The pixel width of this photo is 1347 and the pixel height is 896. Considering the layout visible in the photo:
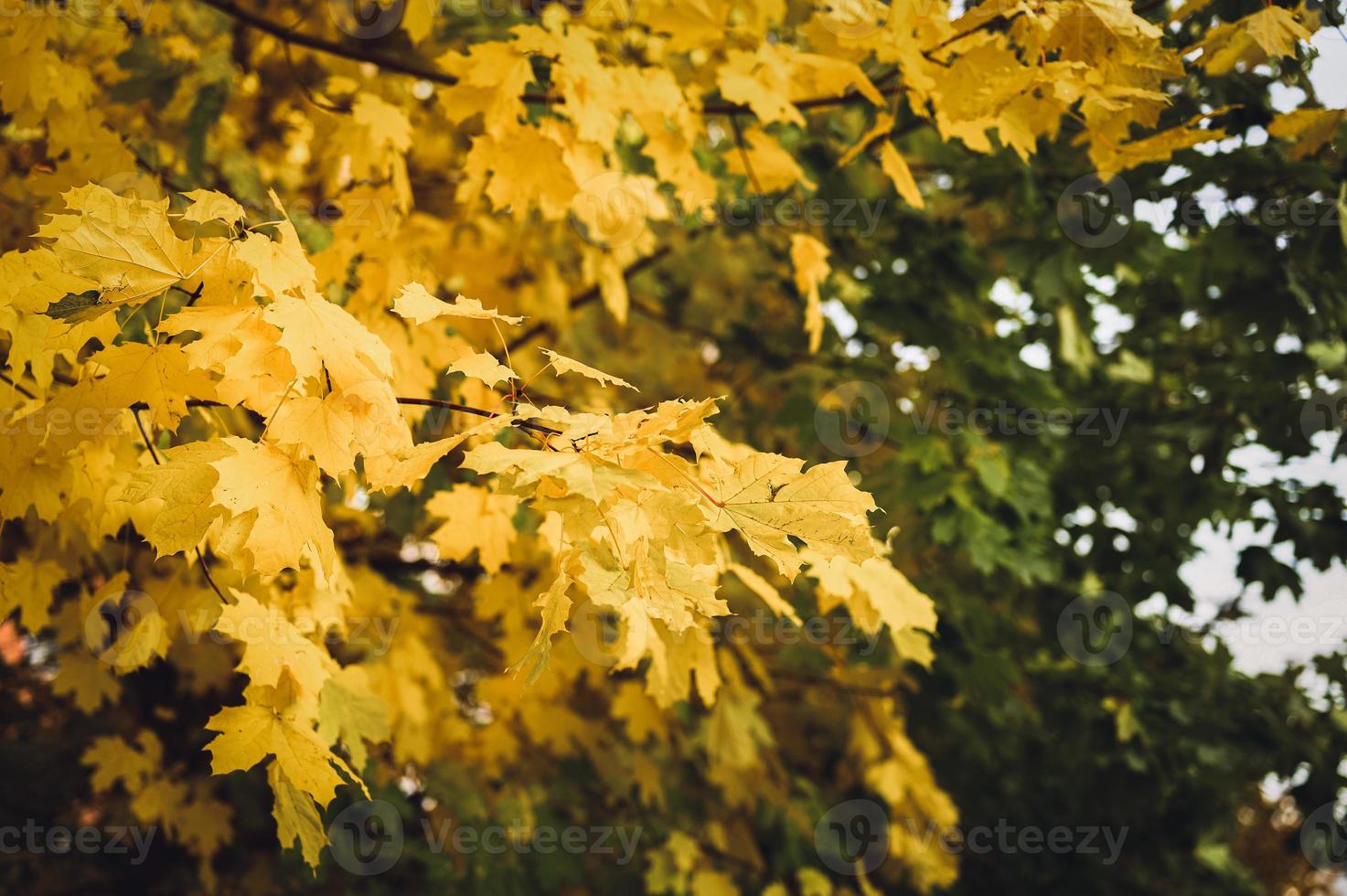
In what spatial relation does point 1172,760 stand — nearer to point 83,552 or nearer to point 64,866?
point 83,552

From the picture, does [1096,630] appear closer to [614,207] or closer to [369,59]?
[614,207]

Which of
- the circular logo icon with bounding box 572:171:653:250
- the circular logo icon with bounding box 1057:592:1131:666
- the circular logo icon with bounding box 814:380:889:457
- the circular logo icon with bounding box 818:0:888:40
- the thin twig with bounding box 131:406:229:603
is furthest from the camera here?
the circular logo icon with bounding box 1057:592:1131:666

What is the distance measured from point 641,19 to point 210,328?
73.3 inches

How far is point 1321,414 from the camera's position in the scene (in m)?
3.22

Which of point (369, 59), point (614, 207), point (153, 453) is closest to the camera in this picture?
point (153, 453)

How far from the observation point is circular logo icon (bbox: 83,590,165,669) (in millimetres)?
2016

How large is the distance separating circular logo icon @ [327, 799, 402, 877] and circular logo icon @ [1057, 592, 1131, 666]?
9.61 ft

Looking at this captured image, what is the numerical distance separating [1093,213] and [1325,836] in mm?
2595

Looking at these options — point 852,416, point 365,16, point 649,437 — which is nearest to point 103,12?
point 365,16

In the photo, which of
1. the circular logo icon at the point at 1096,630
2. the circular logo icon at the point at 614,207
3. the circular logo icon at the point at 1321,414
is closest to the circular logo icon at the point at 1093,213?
the circular logo icon at the point at 1321,414

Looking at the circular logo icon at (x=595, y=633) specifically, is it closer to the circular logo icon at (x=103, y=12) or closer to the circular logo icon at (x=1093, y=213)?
the circular logo icon at (x=1093, y=213)

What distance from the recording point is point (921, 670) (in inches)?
152

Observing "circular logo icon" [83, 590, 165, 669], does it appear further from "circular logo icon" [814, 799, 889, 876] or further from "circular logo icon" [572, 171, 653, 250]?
"circular logo icon" [814, 799, 889, 876]

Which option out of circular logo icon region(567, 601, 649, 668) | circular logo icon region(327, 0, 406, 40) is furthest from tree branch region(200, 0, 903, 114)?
circular logo icon region(567, 601, 649, 668)
